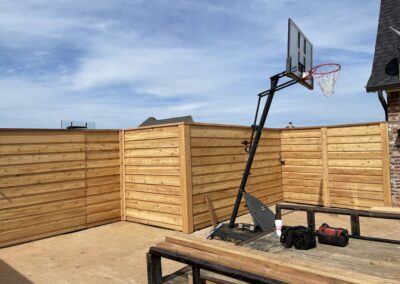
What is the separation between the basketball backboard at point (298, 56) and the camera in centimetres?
641

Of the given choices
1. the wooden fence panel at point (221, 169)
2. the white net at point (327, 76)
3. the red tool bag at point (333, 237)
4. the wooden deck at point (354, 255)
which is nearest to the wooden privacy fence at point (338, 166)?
the wooden fence panel at point (221, 169)

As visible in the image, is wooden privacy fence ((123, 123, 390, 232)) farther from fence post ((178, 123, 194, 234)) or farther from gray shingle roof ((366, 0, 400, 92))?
gray shingle roof ((366, 0, 400, 92))

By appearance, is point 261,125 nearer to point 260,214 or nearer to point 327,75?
point 260,214

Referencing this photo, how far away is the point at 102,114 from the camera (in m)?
18.9

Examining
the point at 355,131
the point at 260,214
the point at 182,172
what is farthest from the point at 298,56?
the point at 355,131

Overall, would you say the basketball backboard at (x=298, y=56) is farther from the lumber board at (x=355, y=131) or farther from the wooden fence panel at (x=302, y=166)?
the wooden fence panel at (x=302, y=166)

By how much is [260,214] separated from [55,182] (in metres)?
4.62

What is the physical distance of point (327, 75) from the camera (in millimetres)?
7527

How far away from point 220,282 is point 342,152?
8.06 m

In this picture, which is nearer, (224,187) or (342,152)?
(224,187)

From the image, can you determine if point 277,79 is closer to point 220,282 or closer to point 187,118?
point 220,282

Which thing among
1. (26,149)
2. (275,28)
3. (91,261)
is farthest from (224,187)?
(275,28)

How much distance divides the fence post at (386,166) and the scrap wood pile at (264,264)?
7.51m

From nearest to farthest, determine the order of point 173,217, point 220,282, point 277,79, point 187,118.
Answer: point 220,282
point 277,79
point 173,217
point 187,118
